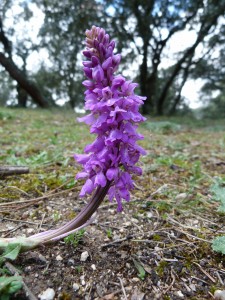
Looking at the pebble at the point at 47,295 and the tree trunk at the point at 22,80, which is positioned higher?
the tree trunk at the point at 22,80

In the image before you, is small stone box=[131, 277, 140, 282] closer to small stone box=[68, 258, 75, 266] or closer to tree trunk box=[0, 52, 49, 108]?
small stone box=[68, 258, 75, 266]

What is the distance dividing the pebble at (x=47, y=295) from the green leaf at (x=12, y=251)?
0.82 ft

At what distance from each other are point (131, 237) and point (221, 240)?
61 cm

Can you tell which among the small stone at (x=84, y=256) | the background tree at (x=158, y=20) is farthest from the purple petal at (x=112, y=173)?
the background tree at (x=158, y=20)

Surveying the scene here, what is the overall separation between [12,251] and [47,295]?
0.97ft

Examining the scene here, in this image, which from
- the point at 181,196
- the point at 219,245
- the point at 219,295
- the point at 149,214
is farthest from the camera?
the point at 181,196

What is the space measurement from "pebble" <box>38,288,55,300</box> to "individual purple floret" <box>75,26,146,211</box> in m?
0.57

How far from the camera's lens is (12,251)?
1519 millimetres

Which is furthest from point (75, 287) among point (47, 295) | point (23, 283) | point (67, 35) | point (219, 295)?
point (67, 35)

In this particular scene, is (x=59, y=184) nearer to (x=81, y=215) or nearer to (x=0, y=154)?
(x=81, y=215)

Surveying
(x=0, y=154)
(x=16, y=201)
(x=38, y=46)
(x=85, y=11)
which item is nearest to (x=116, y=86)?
(x=16, y=201)

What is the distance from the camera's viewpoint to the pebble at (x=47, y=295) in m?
1.47

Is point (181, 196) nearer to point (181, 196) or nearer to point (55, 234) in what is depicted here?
point (181, 196)

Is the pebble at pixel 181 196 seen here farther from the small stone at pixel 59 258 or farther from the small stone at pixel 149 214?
the small stone at pixel 59 258
